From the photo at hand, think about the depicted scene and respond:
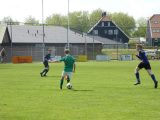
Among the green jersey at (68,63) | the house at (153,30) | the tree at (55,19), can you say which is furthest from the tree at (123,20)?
the green jersey at (68,63)

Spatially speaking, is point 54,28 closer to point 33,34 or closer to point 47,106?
point 33,34

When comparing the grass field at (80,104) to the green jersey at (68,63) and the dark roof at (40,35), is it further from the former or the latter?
the dark roof at (40,35)

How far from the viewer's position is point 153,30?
124 metres

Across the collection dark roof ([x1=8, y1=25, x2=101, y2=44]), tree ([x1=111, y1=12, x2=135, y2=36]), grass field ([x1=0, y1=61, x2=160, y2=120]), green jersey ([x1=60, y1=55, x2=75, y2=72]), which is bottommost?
grass field ([x1=0, y1=61, x2=160, y2=120])

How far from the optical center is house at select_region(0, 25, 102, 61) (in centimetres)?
7494

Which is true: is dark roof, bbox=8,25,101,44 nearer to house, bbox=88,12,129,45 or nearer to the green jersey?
house, bbox=88,12,129,45

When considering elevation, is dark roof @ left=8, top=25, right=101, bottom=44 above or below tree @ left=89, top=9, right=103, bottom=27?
below

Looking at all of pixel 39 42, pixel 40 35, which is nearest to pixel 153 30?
pixel 40 35

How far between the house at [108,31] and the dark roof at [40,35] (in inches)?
1384

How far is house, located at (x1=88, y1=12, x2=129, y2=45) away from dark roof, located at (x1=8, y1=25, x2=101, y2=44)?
35.2m

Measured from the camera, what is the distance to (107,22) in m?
126

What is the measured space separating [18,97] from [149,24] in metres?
111

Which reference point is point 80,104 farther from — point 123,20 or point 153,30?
point 123,20

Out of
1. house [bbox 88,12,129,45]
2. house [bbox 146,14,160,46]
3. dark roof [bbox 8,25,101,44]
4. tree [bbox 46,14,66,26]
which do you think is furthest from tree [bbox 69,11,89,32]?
dark roof [bbox 8,25,101,44]
